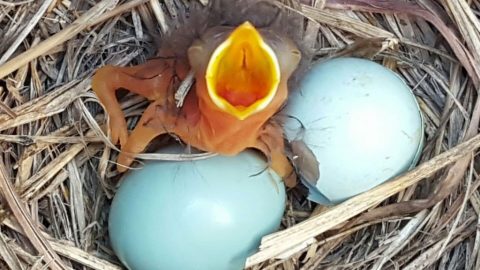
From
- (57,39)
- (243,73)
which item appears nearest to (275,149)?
(243,73)

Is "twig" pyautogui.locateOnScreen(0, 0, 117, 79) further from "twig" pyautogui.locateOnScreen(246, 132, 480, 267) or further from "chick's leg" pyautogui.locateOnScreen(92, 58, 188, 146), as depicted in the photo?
"twig" pyautogui.locateOnScreen(246, 132, 480, 267)

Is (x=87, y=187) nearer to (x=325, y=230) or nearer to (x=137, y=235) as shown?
(x=137, y=235)

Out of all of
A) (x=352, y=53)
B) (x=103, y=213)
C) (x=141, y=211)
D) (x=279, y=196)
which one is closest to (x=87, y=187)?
(x=103, y=213)

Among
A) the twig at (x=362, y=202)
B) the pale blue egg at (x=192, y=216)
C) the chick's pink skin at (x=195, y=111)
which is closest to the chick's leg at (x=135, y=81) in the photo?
the chick's pink skin at (x=195, y=111)

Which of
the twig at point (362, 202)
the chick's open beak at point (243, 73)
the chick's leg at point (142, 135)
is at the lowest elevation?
the twig at point (362, 202)

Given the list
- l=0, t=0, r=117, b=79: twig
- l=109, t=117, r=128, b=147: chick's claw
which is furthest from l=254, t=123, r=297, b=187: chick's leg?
l=0, t=0, r=117, b=79: twig

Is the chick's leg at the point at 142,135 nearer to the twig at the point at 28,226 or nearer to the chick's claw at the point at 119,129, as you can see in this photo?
the chick's claw at the point at 119,129
